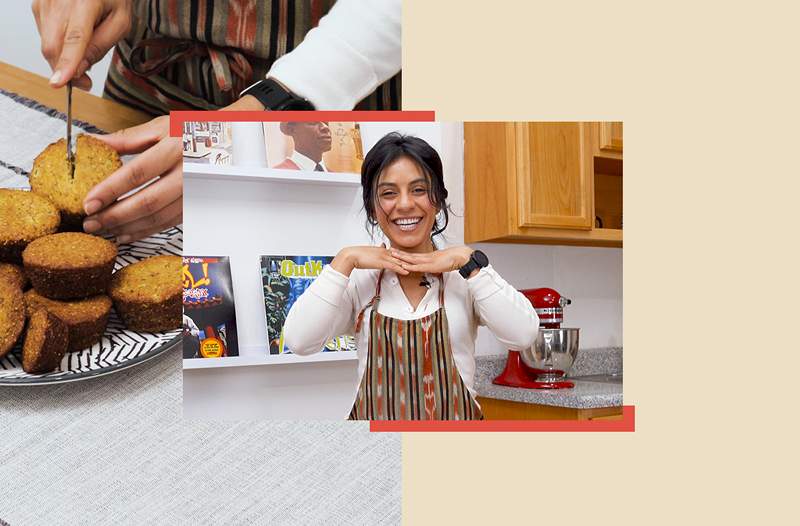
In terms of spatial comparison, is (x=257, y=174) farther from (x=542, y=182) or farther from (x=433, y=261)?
(x=542, y=182)

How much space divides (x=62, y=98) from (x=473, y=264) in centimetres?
64

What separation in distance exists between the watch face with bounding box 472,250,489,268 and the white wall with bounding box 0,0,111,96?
0.59 metres

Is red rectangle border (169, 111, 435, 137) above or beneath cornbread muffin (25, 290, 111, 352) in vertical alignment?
above

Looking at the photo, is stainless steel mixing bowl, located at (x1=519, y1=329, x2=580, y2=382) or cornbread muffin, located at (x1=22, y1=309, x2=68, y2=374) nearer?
cornbread muffin, located at (x1=22, y1=309, x2=68, y2=374)

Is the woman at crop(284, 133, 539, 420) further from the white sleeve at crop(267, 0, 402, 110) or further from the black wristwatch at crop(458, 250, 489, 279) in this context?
the white sleeve at crop(267, 0, 402, 110)

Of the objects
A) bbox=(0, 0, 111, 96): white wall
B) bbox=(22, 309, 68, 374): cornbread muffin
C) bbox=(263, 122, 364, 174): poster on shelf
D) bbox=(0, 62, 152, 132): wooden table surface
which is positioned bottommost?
bbox=(22, 309, 68, 374): cornbread muffin

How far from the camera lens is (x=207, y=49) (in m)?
1.02

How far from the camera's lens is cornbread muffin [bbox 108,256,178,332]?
0.99 metres

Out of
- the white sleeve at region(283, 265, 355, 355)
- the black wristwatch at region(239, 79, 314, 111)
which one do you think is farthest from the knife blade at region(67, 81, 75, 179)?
the white sleeve at region(283, 265, 355, 355)

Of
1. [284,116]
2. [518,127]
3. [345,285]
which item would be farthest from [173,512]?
[518,127]

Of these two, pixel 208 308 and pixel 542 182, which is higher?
pixel 542 182

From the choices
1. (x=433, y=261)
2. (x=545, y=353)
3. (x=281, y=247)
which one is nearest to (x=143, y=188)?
(x=281, y=247)

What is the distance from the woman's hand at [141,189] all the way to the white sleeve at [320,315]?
0.24 meters

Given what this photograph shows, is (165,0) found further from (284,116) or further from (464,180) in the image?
(464,180)
